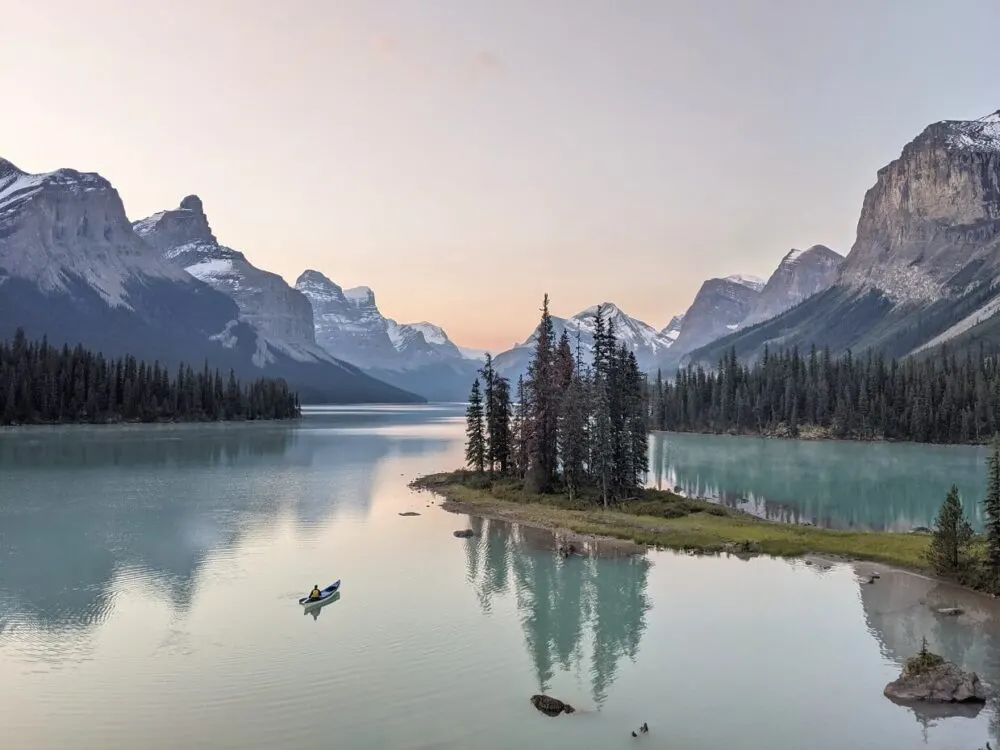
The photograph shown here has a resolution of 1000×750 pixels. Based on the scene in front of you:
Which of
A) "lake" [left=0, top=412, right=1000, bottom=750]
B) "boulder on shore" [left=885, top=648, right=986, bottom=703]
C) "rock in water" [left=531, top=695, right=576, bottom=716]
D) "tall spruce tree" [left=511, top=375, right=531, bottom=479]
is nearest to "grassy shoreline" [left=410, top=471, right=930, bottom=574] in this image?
"lake" [left=0, top=412, right=1000, bottom=750]

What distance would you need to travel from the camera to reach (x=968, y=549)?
42938mm

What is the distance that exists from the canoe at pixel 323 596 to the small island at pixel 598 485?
24.3m

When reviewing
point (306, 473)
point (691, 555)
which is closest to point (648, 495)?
point (691, 555)

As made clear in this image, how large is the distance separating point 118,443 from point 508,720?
145m

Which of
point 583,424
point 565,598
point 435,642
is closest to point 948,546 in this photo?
point 565,598

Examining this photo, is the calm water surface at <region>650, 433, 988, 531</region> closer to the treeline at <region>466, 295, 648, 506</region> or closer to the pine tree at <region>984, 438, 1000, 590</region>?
the treeline at <region>466, 295, 648, 506</region>

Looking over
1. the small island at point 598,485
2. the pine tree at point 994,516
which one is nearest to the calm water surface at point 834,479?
the small island at point 598,485

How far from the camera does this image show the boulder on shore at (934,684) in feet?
82.8

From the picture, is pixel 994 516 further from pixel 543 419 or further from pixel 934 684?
pixel 543 419

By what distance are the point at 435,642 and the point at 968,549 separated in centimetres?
3301

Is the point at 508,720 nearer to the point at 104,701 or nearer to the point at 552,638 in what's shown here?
the point at 552,638

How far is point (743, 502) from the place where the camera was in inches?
3095

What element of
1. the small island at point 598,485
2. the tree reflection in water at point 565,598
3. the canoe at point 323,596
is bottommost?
the tree reflection in water at point 565,598

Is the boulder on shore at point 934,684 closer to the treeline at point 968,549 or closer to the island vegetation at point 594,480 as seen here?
the treeline at point 968,549
